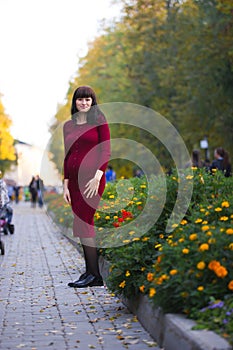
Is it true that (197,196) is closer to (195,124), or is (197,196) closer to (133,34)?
(195,124)

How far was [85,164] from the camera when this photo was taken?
9062mm

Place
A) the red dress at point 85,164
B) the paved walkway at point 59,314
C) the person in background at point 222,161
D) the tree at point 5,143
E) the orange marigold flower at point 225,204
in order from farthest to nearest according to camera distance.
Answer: the tree at point 5,143 < the person in background at point 222,161 < the red dress at point 85,164 < the orange marigold flower at point 225,204 < the paved walkway at point 59,314

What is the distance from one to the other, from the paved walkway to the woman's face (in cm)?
196

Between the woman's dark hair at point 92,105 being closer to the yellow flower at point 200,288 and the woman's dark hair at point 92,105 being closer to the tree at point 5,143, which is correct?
the yellow flower at point 200,288

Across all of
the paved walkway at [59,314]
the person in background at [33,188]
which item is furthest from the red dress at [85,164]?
the person in background at [33,188]

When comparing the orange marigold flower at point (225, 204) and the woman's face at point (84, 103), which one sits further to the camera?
the woman's face at point (84, 103)

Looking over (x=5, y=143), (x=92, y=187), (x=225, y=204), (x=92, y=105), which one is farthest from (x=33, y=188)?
(x=5, y=143)

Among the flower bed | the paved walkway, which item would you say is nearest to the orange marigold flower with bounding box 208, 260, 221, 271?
the flower bed

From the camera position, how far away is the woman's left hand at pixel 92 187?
894 centimetres

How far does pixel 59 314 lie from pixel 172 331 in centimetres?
215

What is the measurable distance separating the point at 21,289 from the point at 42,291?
36 centimetres

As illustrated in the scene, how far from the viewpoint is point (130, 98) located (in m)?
47.4

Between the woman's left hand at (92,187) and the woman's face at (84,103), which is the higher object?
the woman's face at (84,103)

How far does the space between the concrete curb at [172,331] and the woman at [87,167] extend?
1.68m
